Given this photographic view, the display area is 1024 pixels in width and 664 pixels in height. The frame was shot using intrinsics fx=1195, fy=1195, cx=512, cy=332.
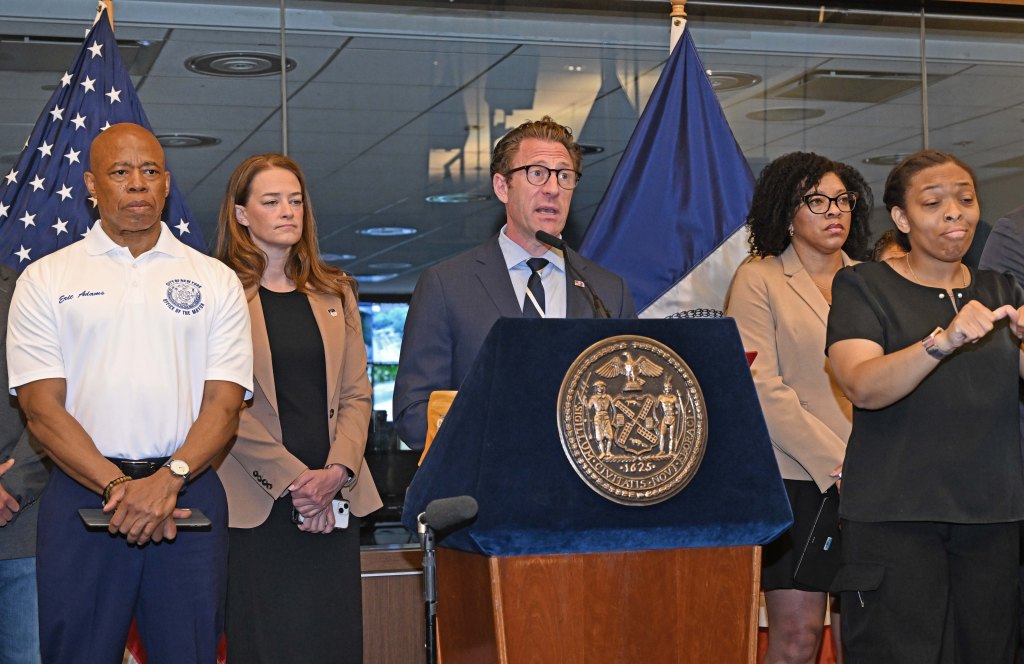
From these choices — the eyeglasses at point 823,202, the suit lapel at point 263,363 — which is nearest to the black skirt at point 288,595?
the suit lapel at point 263,363

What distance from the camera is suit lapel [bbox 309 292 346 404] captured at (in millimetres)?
3189

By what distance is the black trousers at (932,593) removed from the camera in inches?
94.7

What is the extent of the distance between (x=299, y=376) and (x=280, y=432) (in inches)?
6.2

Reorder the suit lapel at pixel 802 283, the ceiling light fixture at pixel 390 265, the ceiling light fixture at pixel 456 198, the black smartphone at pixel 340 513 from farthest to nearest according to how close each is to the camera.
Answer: the ceiling light fixture at pixel 390 265, the ceiling light fixture at pixel 456 198, the suit lapel at pixel 802 283, the black smartphone at pixel 340 513

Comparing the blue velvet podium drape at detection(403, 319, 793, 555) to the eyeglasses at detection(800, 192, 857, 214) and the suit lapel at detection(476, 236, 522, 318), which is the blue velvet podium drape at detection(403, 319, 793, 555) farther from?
the eyeglasses at detection(800, 192, 857, 214)

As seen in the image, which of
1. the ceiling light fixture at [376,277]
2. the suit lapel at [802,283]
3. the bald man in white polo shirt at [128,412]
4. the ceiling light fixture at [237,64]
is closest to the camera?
the bald man in white polo shirt at [128,412]

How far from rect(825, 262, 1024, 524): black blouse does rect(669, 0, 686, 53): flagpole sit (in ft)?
7.10

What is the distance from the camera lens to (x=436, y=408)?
2.28m

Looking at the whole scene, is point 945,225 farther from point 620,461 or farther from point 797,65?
point 797,65

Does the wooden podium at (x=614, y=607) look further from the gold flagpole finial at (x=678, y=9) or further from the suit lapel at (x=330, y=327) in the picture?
the gold flagpole finial at (x=678, y=9)

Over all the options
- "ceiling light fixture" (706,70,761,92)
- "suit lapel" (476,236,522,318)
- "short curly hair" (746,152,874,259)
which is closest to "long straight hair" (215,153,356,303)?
"suit lapel" (476,236,522,318)

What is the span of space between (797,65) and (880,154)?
1.97 ft

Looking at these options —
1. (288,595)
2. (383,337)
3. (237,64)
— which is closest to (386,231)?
(383,337)

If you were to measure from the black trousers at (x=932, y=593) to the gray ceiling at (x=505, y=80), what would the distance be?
270cm
